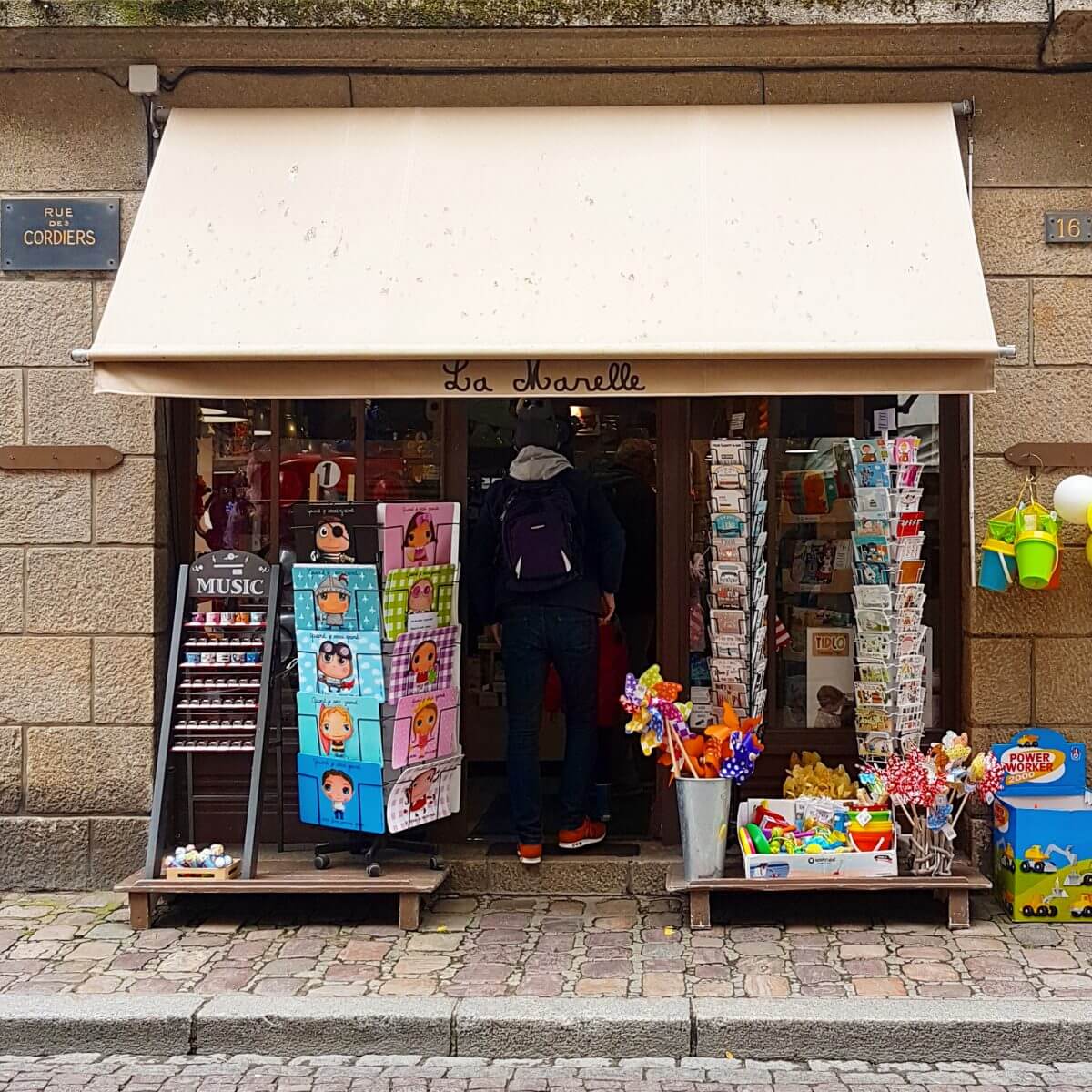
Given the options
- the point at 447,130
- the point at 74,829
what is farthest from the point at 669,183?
the point at 74,829

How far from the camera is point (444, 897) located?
6000 millimetres

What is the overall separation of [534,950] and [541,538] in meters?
1.82

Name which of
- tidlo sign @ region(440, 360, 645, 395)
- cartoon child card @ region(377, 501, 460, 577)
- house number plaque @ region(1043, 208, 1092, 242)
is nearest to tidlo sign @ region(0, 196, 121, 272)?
cartoon child card @ region(377, 501, 460, 577)

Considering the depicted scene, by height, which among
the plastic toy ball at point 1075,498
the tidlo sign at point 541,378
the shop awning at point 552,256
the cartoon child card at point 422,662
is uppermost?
the shop awning at point 552,256

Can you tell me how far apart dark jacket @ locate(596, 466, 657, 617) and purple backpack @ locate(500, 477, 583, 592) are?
3.03 ft

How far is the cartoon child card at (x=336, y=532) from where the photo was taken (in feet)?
18.6

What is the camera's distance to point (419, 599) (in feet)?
19.1

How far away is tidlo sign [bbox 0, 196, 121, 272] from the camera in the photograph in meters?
6.11

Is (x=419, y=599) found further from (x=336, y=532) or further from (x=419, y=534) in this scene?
(x=336, y=532)

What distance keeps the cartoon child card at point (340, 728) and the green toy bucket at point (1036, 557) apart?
2872 millimetres

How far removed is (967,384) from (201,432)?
3.63 m

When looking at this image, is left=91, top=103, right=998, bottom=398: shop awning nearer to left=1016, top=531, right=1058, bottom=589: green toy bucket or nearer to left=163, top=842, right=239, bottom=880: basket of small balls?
left=1016, top=531, right=1058, bottom=589: green toy bucket

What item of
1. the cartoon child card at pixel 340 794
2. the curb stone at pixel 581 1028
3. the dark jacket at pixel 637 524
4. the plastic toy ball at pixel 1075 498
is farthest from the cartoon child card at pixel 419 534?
the plastic toy ball at pixel 1075 498

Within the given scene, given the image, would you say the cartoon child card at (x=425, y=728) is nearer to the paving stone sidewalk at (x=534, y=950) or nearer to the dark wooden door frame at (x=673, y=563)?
the paving stone sidewalk at (x=534, y=950)
